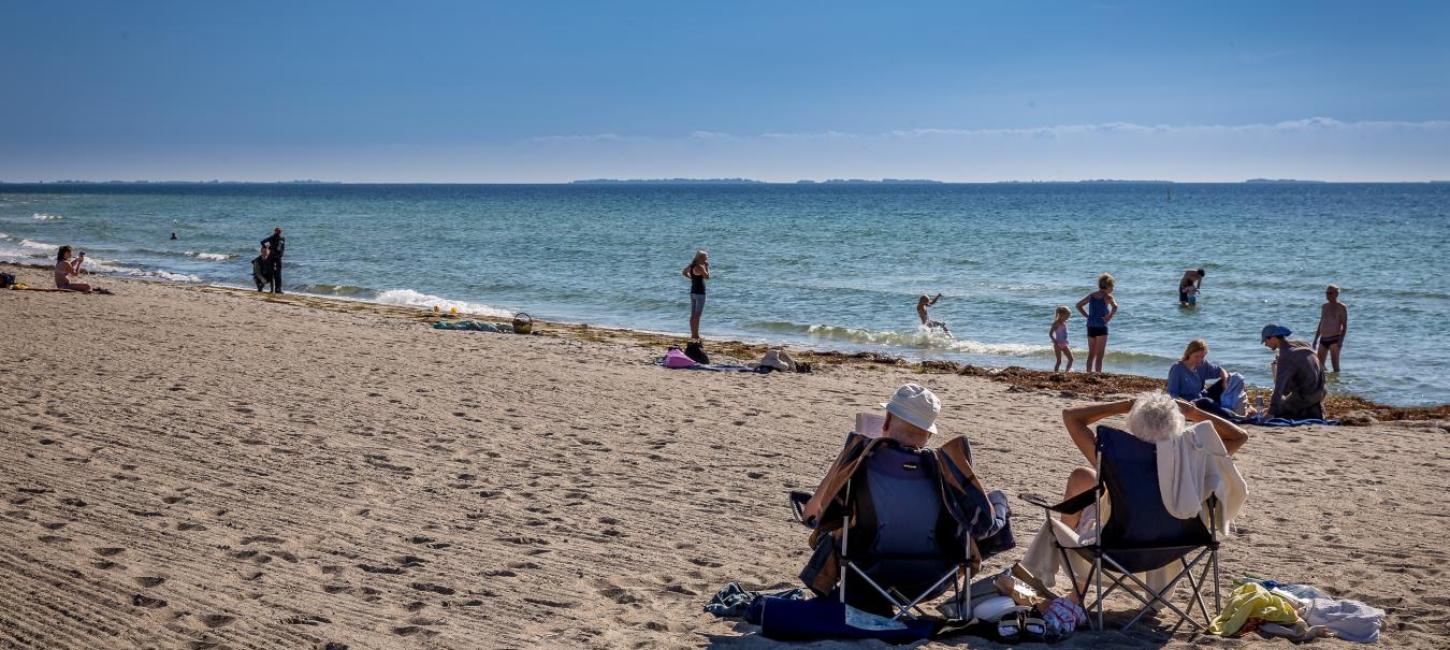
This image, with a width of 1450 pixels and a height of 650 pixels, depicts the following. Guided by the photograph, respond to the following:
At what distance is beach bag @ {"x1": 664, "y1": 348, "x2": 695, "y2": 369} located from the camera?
13250 mm

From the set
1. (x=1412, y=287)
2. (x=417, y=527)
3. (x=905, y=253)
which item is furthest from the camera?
(x=905, y=253)

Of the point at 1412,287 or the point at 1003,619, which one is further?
the point at 1412,287

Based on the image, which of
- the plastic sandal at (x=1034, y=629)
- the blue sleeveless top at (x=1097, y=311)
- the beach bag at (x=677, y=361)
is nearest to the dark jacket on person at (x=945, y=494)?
the plastic sandal at (x=1034, y=629)

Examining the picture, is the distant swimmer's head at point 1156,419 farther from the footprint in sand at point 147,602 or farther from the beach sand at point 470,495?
the footprint in sand at point 147,602

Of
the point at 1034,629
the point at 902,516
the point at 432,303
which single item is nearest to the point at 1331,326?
the point at 1034,629

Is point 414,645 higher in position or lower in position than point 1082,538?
lower

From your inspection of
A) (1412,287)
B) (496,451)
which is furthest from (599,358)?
(1412,287)

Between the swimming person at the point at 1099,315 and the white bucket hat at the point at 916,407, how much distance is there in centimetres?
1026

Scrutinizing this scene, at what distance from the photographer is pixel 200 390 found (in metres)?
9.65

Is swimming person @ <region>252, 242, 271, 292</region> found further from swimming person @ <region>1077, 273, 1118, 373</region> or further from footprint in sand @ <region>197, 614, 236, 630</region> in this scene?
footprint in sand @ <region>197, 614, 236, 630</region>

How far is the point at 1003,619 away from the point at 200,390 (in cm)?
757

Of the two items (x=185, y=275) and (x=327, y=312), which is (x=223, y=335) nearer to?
(x=327, y=312)

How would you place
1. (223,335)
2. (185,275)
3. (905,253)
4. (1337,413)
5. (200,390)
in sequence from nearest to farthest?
(200,390) → (1337,413) → (223,335) → (185,275) → (905,253)

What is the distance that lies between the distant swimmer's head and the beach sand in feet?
2.88
